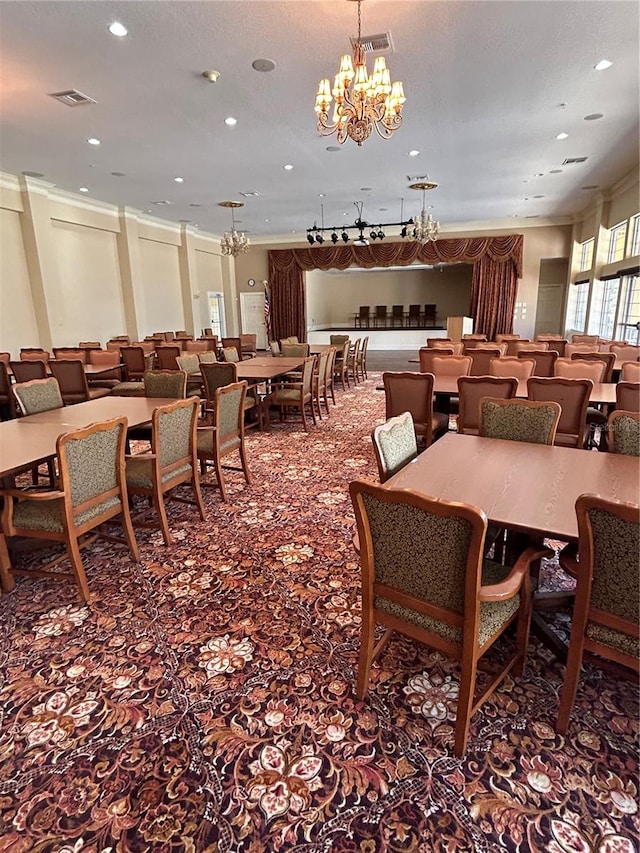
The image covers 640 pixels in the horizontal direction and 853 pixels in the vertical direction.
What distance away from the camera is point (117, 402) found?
4.04 m

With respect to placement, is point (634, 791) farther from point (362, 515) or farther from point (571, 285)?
point (571, 285)

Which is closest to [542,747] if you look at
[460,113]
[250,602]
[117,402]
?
[250,602]

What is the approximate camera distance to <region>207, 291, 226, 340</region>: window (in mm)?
15062

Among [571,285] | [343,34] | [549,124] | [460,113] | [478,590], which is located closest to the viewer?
[478,590]

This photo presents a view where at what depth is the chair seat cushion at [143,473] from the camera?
301 centimetres

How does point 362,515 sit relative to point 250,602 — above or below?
above

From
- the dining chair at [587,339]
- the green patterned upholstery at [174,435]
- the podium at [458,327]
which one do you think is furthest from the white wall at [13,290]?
the dining chair at [587,339]

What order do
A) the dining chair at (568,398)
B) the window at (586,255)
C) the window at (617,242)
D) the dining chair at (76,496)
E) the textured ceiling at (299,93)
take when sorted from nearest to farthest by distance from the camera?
the dining chair at (76,496) → the textured ceiling at (299,93) → the dining chair at (568,398) → the window at (617,242) → the window at (586,255)

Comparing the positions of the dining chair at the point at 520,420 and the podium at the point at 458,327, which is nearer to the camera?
the dining chair at the point at 520,420

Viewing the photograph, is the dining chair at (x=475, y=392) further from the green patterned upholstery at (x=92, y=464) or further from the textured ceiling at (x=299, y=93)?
the textured ceiling at (x=299, y=93)

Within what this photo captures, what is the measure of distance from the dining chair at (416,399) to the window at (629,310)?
5770 mm

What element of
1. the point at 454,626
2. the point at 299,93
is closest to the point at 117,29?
the point at 299,93

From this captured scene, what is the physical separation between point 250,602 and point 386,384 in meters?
2.49

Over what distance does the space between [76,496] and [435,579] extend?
1.89m
